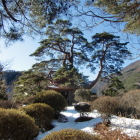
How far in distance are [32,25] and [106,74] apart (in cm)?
1485

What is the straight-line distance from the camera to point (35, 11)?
4.77 metres

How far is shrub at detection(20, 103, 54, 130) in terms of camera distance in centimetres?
568

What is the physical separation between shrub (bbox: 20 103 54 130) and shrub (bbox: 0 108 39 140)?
5.66 feet

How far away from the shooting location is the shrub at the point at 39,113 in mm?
5680

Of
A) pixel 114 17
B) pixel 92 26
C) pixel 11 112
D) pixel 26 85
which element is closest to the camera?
pixel 11 112

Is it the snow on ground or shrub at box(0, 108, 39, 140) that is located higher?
shrub at box(0, 108, 39, 140)

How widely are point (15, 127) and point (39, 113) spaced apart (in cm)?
218

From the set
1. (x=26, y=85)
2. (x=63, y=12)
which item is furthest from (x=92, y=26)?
(x=26, y=85)

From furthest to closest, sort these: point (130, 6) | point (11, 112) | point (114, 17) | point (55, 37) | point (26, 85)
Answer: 1. point (55, 37)
2. point (26, 85)
3. point (114, 17)
4. point (130, 6)
5. point (11, 112)

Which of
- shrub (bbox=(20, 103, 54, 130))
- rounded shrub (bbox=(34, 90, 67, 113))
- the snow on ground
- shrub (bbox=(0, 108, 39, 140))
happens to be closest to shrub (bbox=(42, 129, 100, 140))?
shrub (bbox=(0, 108, 39, 140))

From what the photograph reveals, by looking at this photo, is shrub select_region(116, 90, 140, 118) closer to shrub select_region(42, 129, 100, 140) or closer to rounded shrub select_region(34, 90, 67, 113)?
rounded shrub select_region(34, 90, 67, 113)

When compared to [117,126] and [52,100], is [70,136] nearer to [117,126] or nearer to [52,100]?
[117,126]

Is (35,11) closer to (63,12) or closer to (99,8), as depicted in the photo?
(63,12)

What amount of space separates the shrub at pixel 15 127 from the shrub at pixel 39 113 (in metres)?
1.73
